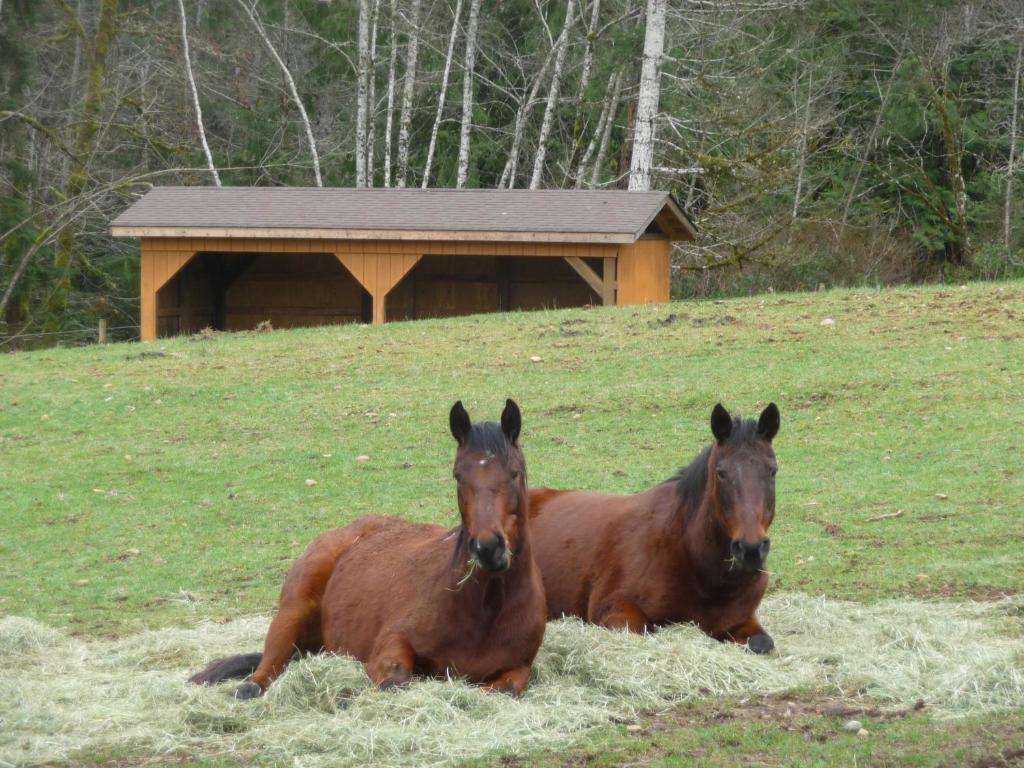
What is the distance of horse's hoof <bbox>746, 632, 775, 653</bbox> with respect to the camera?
6824mm

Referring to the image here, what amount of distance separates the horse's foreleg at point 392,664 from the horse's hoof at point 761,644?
1.87 m

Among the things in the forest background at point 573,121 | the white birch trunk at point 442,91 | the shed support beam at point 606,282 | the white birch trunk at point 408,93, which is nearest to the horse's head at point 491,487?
the shed support beam at point 606,282

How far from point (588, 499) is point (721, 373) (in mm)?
9236

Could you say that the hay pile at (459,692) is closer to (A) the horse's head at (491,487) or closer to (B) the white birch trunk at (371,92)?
(A) the horse's head at (491,487)

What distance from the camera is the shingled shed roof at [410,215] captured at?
2348cm

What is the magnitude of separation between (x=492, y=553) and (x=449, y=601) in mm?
688

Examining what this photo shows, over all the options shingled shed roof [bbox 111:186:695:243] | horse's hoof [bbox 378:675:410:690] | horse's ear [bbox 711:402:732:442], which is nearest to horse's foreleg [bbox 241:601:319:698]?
horse's hoof [bbox 378:675:410:690]

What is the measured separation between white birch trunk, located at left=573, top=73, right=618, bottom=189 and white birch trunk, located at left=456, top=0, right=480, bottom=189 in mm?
2988

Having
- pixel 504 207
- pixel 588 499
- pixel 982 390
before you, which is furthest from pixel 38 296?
pixel 588 499

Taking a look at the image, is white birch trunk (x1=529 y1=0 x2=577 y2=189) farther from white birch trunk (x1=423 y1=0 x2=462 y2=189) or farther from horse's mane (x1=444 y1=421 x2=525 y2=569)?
horse's mane (x1=444 y1=421 x2=525 y2=569)

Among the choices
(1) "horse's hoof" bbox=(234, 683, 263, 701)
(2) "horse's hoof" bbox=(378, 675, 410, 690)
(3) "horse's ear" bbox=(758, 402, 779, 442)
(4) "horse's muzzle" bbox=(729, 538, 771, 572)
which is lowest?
(1) "horse's hoof" bbox=(234, 683, 263, 701)

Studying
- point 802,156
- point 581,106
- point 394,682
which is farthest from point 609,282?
point 394,682

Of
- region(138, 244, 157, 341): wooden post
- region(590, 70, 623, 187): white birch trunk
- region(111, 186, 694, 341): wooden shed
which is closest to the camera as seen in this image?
region(111, 186, 694, 341): wooden shed

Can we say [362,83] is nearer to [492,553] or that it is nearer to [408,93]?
[408,93]
